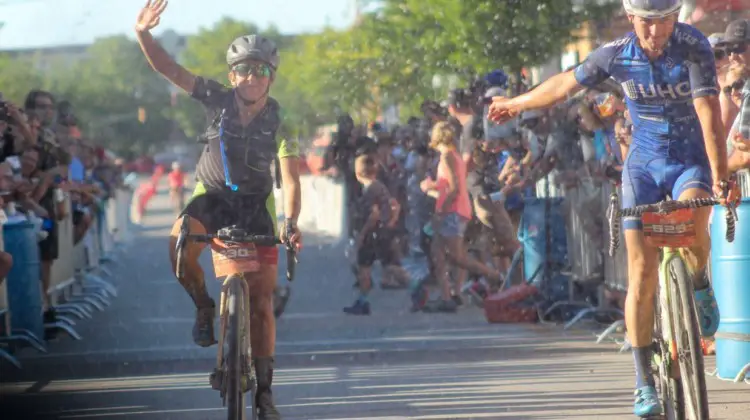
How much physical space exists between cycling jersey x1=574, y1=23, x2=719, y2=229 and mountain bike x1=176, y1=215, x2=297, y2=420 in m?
1.69

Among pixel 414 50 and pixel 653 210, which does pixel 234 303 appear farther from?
pixel 414 50

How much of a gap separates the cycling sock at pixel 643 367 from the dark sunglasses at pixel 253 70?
2384 mm

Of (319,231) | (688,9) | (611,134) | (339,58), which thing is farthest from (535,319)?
(339,58)

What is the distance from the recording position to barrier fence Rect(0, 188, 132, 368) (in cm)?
1364

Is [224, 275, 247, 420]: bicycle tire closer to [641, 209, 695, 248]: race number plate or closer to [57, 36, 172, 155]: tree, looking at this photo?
[641, 209, 695, 248]: race number plate

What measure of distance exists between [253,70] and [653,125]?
212 cm

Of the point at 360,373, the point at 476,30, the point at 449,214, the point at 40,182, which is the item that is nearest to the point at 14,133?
the point at 40,182

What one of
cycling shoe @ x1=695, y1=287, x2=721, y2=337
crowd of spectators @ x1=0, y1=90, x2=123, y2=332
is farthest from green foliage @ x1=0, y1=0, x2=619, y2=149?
crowd of spectators @ x1=0, y1=90, x2=123, y2=332

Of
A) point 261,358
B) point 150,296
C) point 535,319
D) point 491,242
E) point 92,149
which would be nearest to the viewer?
point 261,358

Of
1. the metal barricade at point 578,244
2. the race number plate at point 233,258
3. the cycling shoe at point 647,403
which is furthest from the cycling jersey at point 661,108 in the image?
the metal barricade at point 578,244

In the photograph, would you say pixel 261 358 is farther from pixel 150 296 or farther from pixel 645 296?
pixel 150 296

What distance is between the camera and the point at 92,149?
23.5m

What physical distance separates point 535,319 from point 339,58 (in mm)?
33880

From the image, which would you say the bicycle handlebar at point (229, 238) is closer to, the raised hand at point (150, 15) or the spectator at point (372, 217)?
the raised hand at point (150, 15)
